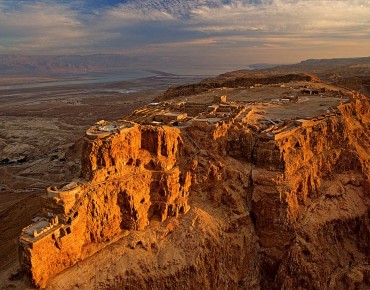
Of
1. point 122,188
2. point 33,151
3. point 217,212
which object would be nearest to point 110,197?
point 122,188

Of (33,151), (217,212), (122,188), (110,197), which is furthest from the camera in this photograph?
(33,151)

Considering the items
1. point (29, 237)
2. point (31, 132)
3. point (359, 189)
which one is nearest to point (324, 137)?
point (359, 189)

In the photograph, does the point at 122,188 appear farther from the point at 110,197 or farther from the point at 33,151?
the point at 33,151

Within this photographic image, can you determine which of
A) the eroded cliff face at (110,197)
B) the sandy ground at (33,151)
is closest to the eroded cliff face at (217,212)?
the eroded cliff face at (110,197)

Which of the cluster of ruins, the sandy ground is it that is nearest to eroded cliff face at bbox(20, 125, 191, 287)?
the cluster of ruins

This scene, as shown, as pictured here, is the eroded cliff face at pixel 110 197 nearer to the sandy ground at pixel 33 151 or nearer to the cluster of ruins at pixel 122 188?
the cluster of ruins at pixel 122 188
